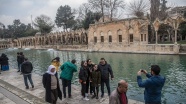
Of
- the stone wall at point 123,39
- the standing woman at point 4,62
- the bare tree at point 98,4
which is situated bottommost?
the standing woman at point 4,62

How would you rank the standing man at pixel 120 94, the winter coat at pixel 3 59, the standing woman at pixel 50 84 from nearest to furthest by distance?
the standing man at pixel 120 94 < the standing woman at pixel 50 84 < the winter coat at pixel 3 59

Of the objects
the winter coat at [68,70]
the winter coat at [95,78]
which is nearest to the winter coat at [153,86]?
the winter coat at [95,78]

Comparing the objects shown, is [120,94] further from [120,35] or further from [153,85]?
[120,35]

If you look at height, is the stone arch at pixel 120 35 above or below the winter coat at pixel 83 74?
above

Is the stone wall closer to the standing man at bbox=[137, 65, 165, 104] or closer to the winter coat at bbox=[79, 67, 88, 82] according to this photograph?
the winter coat at bbox=[79, 67, 88, 82]

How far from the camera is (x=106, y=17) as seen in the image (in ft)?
166

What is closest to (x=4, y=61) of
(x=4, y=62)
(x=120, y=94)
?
(x=4, y=62)

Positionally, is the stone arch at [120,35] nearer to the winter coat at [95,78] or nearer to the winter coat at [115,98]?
the winter coat at [95,78]

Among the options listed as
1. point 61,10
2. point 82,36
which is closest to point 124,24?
point 82,36

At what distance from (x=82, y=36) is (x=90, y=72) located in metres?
46.0

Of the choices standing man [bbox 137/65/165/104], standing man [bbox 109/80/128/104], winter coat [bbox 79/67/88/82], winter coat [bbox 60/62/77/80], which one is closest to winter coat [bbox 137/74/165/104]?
standing man [bbox 137/65/165/104]

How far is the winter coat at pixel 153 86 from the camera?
441 centimetres

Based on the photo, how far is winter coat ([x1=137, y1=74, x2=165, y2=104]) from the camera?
4413mm

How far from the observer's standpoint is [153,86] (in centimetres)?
450
